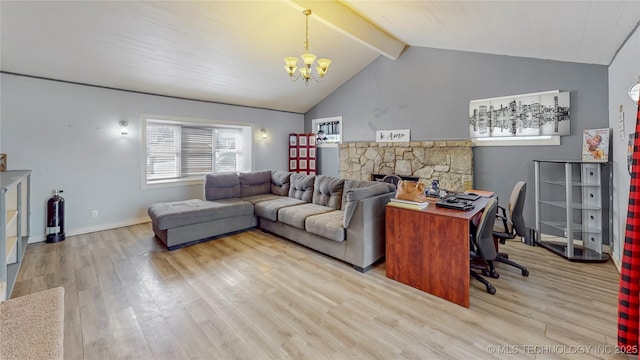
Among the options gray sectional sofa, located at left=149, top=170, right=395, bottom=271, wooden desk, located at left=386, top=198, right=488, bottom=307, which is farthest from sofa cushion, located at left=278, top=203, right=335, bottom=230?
wooden desk, located at left=386, top=198, right=488, bottom=307

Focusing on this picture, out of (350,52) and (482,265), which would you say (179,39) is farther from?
(482,265)

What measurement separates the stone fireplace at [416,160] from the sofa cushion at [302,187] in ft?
6.48

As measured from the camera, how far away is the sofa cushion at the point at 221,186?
14.9ft

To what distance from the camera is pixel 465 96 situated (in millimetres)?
4637

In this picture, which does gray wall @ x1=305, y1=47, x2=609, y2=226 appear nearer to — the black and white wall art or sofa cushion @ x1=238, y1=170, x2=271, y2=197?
the black and white wall art

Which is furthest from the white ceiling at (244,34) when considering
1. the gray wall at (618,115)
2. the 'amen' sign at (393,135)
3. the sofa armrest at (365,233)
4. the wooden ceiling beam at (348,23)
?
the sofa armrest at (365,233)

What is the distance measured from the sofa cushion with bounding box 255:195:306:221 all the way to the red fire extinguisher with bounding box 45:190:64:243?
289 centimetres

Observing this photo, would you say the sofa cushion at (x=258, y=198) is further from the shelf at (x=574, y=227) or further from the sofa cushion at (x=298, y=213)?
the shelf at (x=574, y=227)

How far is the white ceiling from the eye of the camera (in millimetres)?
2660

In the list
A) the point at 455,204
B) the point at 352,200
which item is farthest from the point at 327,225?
the point at 455,204

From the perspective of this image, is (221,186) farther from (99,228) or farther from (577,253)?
(577,253)

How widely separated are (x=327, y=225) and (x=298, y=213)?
25.0 inches

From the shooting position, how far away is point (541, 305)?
7.48 ft

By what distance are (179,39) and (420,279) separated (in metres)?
4.33
